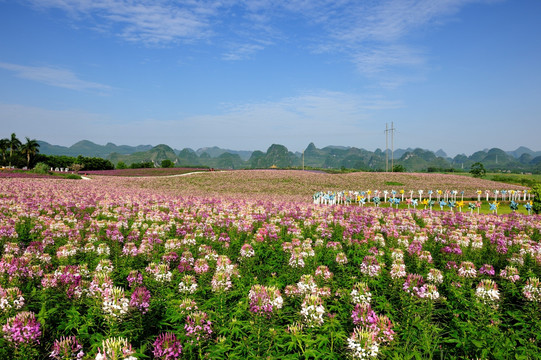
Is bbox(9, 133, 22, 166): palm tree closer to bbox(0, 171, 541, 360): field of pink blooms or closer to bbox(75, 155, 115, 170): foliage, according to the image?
bbox(75, 155, 115, 170): foliage

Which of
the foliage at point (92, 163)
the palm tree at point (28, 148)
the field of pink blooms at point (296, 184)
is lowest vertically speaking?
the field of pink blooms at point (296, 184)

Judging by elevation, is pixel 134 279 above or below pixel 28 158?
below

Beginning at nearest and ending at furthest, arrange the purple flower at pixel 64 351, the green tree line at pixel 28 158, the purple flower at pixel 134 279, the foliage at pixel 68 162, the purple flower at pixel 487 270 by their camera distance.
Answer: the purple flower at pixel 64 351 < the purple flower at pixel 134 279 < the purple flower at pixel 487 270 < the green tree line at pixel 28 158 < the foliage at pixel 68 162

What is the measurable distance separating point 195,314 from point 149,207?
479 inches

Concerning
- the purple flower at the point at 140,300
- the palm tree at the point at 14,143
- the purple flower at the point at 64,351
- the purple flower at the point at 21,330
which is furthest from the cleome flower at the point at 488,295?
the palm tree at the point at 14,143

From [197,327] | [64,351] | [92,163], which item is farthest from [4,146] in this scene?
[197,327]

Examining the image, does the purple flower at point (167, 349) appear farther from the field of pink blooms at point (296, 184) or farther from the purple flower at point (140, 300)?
the field of pink blooms at point (296, 184)

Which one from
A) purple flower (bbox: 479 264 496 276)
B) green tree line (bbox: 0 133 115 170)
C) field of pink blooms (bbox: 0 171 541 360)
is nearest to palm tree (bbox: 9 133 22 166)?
green tree line (bbox: 0 133 115 170)

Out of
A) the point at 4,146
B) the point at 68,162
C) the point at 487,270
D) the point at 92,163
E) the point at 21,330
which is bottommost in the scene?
the point at 487,270

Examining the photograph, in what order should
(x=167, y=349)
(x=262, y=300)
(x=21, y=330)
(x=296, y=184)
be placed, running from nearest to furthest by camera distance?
(x=167, y=349) < (x=21, y=330) < (x=262, y=300) < (x=296, y=184)

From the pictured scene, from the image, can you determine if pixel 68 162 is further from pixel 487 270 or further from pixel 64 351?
pixel 487 270

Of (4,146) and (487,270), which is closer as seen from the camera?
(487,270)

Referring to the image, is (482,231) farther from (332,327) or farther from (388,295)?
(332,327)

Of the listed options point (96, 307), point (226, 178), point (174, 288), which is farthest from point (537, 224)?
point (226, 178)
